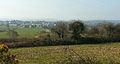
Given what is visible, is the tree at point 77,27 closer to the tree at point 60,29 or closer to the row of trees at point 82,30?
the row of trees at point 82,30

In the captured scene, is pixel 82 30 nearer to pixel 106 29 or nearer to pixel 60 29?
pixel 60 29

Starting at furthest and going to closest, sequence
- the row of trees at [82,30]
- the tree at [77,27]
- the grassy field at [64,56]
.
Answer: the row of trees at [82,30] → the tree at [77,27] → the grassy field at [64,56]

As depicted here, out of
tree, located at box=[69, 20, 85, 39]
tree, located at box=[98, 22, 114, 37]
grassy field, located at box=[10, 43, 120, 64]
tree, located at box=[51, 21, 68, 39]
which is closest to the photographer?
grassy field, located at box=[10, 43, 120, 64]

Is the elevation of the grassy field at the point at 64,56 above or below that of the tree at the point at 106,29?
above

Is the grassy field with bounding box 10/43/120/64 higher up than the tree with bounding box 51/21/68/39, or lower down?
higher up

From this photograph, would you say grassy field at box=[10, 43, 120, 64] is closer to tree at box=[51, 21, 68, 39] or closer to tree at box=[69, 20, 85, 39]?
tree at box=[69, 20, 85, 39]

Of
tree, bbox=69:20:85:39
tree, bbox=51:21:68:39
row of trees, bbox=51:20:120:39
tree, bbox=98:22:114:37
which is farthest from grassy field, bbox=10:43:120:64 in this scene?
tree, bbox=98:22:114:37

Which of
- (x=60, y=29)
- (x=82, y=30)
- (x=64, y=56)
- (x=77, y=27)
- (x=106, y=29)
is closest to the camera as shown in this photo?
(x=64, y=56)

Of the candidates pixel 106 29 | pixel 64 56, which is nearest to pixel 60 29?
pixel 106 29

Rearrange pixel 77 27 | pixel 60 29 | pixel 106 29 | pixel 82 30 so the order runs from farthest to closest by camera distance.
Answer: pixel 106 29 < pixel 60 29 < pixel 82 30 < pixel 77 27

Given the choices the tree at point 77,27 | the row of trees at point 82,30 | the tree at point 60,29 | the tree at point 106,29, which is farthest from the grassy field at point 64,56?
the tree at point 106,29

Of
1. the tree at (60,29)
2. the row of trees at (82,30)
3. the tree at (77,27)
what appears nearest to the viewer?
the tree at (77,27)

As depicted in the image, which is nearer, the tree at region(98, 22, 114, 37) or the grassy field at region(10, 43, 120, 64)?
the grassy field at region(10, 43, 120, 64)

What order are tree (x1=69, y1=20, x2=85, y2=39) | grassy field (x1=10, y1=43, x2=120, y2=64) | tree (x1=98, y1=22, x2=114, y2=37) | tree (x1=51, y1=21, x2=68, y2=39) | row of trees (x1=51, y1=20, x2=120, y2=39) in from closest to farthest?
1. grassy field (x1=10, y1=43, x2=120, y2=64)
2. tree (x1=69, y1=20, x2=85, y2=39)
3. row of trees (x1=51, y1=20, x2=120, y2=39)
4. tree (x1=51, y1=21, x2=68, y2=39)
5. tree (x1=98, y1=22, x2=114, y2=37)
